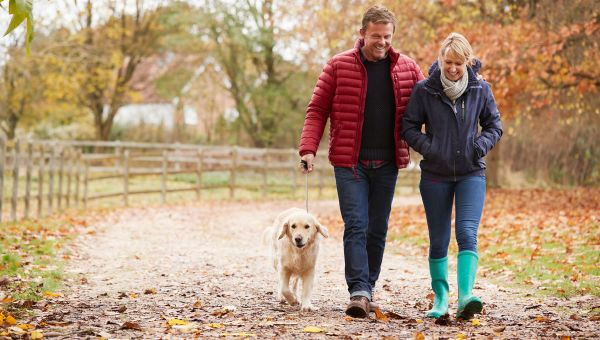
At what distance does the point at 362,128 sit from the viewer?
5.18 meters

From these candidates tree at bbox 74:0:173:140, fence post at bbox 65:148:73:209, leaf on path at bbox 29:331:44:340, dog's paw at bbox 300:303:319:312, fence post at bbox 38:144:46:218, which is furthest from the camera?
tree at bbox 74:0:173:140

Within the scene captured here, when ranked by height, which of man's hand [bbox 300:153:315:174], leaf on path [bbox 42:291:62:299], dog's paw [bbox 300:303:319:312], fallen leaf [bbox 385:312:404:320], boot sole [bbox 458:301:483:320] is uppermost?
man's hand [bbox 300:153:315:174]

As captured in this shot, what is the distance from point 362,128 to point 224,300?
1.79 m

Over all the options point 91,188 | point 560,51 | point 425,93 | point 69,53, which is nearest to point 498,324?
point 425,93

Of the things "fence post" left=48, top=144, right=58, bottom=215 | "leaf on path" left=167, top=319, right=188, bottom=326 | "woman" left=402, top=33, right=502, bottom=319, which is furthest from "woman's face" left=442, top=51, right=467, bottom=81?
"fence post" left=48, top=144, right=58, bottom=215

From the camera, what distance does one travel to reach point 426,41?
18375 mm

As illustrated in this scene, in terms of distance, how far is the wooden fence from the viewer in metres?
12.8

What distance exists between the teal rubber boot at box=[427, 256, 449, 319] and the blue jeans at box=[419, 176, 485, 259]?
0.05 meters

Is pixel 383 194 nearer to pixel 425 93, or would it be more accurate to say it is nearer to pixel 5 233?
pixel 425 93

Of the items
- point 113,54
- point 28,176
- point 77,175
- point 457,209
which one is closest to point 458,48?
point 457,209

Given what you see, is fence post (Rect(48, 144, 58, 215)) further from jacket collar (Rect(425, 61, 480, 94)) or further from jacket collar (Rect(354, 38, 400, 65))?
jacket collar (Rect(425, 61, 480, 94))

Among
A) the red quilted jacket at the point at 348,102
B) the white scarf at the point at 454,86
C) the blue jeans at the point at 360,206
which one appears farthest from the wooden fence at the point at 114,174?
the white scarf at the point at 454,86

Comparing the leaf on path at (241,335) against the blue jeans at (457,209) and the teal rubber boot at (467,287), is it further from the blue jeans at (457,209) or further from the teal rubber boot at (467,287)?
the blue jeans at (457,209)

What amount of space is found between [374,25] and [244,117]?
26.6 m
